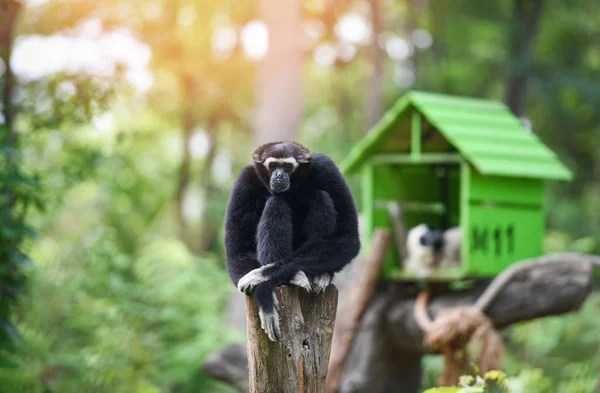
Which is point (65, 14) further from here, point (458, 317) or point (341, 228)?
point (341, 228)

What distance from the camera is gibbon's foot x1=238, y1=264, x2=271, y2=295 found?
412 centimetres

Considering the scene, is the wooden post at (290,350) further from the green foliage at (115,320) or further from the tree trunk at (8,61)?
the green foliage at (115,320)

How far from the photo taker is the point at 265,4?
1362 cm

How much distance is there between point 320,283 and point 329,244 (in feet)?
0.95

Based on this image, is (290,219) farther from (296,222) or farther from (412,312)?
(412,312)

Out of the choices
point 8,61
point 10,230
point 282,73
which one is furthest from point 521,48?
point 10,230

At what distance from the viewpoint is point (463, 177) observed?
7.83m

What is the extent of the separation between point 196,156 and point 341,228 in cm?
1960

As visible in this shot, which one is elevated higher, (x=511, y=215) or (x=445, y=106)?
(x=445, y=106)

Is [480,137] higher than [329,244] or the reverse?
higher

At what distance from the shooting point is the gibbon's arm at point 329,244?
418 centimetres

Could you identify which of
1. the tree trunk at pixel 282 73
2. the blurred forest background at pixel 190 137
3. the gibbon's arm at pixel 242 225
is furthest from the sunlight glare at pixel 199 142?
the gibbon's arm at pixel 242 225

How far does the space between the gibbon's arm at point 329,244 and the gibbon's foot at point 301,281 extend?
0.02 m

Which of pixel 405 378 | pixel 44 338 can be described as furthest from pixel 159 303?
pixel 405 378
